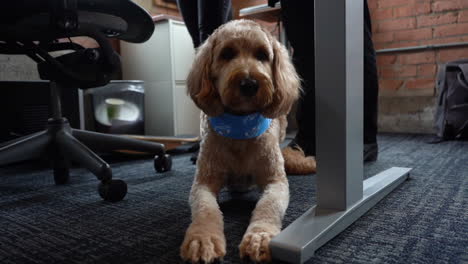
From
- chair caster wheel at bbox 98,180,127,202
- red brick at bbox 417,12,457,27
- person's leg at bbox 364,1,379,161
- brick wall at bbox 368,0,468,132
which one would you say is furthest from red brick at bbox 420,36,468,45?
chair caster wheel at bbox 98,180,127,202

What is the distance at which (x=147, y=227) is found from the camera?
0.89 meters

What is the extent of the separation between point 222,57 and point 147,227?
0.50 m

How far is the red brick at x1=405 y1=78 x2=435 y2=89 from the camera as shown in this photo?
9.41ft

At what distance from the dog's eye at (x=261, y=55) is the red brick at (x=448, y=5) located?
2.38m

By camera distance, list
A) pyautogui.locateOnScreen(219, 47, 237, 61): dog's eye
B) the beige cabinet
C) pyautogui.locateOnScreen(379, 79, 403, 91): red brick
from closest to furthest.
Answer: pyautogui.locateOnScreen(219, 47, 237, 61): dog's eye
the beige cabinet
pyautogui.locateOnScreen(379, 79, 403, 91): red brick

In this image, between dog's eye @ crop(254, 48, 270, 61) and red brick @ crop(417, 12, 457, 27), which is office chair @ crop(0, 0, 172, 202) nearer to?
dog's eye @ crop(254, 48, 270, 61)

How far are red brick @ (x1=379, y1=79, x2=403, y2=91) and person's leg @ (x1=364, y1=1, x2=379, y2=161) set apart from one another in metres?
1.52

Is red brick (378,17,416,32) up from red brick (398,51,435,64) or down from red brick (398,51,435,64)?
up

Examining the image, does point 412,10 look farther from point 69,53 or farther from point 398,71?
point 69,53

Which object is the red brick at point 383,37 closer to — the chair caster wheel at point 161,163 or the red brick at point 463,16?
the red brick at point 463,16

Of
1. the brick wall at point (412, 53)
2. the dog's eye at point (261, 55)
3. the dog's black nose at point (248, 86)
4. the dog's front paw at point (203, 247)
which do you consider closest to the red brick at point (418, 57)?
the brick wall at point (412, 53)

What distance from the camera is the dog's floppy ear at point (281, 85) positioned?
998 millimetres

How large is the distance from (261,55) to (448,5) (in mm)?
2403

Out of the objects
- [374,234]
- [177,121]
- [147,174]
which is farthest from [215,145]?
[177,121]
